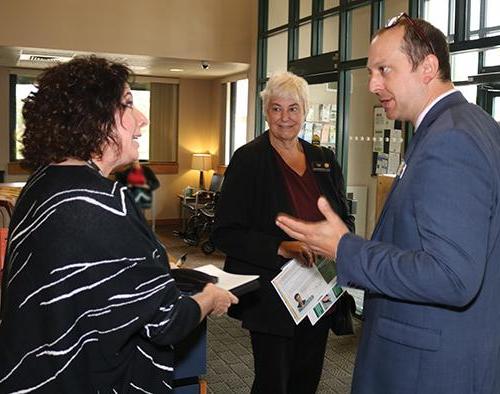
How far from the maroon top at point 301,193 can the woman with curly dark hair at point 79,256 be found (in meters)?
0.91

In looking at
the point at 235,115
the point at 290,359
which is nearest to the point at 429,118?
the point at 290,359

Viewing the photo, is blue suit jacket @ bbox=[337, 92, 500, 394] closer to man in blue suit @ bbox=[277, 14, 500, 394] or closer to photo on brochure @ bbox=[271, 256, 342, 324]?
man in blue suit @ bbox=[277, 14, 500, 394]

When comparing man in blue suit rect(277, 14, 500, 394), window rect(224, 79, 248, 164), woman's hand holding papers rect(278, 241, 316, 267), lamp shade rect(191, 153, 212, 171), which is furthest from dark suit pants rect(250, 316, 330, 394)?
lamp shade rect(191, 153, 212, 171)

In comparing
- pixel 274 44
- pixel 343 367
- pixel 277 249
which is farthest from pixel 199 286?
pixel 274 44

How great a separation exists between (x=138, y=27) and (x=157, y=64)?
1.08 metres

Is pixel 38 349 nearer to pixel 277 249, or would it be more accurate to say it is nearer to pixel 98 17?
pixel 277 249

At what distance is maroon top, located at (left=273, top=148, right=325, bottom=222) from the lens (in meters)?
2.17

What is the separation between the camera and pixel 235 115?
32.8 feet

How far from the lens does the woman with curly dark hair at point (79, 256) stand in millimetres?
1217

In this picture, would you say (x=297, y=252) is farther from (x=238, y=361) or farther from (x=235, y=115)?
(x=235, y=115)

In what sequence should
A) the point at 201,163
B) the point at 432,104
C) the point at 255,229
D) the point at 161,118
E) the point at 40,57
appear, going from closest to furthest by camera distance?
1. the point at 432,104
2. the point at 255,229
3. the point at 40,57
4. the point at 201,163
5. the point at 161,118

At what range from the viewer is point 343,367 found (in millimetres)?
3955

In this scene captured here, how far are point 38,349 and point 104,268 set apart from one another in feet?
0.74

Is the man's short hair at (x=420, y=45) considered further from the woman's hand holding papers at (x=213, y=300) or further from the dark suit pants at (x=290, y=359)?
the dark suit pants at (x=290, y=359)
